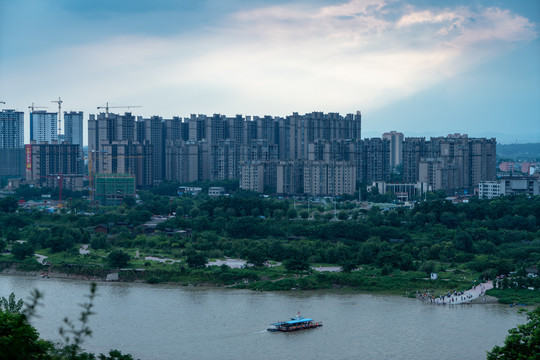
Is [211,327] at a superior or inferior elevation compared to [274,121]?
inferior

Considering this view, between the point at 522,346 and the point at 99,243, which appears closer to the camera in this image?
the point at 522,346

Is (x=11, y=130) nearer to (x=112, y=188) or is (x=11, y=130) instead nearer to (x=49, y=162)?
(x=49, y=162)

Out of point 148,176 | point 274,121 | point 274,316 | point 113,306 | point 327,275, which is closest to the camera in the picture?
point 274,316

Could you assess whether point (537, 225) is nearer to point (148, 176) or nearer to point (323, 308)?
point (323, 308)

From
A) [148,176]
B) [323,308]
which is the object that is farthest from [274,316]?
[148,176]

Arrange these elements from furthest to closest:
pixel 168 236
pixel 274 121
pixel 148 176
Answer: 1. pixel 274 121
2. pixel 148 176
3. pixel 168 236

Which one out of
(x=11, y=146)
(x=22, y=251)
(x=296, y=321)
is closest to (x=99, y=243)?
(x=22, y=251)

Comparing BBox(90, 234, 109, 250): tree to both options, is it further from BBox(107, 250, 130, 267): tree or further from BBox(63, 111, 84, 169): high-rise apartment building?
BBox(63, 111, 84, 169): high-rise apartment building
